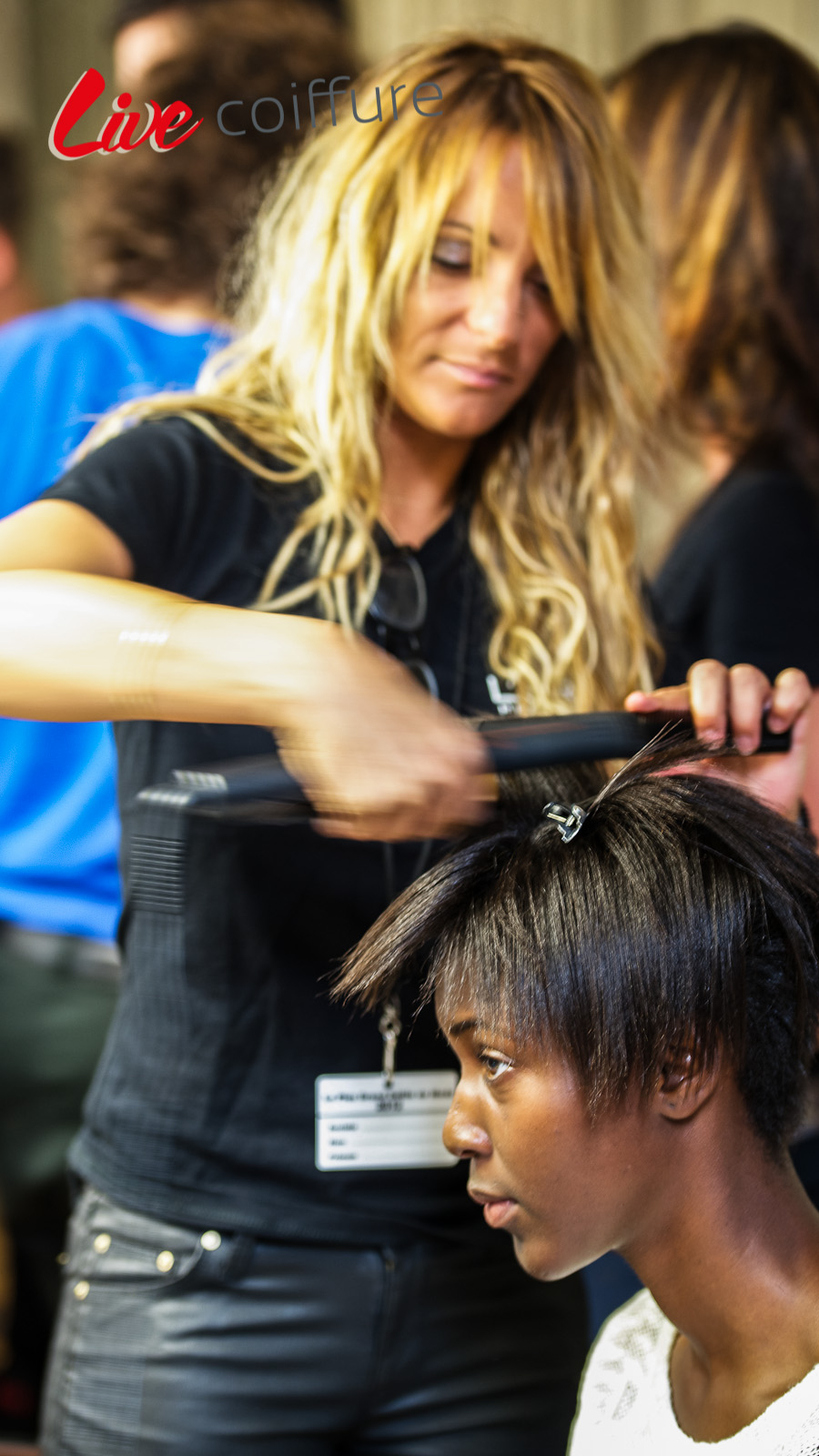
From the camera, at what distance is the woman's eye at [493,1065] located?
81cm

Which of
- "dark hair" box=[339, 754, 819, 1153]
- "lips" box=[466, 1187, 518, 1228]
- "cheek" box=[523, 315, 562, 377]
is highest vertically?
"cheek" box=[523, 315, 562, 377]

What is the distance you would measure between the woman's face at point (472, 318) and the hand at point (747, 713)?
0.28m

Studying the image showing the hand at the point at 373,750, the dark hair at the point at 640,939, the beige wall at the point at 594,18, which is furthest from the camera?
the beige wall at the point at 594,18

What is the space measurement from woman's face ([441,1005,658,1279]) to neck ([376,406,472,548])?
0.44 meters

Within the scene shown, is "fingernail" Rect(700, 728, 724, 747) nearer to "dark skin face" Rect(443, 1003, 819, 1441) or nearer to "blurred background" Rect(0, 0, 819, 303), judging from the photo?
"dark skin face" Rect(443, 1003, 819, 1441)

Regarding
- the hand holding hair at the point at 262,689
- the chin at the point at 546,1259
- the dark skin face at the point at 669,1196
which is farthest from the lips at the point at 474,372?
the chin at the point at 546,1259

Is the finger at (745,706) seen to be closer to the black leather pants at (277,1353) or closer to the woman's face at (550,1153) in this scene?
the woman's face at (550,1153)

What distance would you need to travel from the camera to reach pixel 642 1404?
0.92 m

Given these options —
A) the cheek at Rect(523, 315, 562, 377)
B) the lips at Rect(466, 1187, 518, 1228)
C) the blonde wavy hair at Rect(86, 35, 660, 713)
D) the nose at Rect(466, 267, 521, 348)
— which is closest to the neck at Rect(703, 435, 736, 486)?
the blonde wavy hair at Rect(86, 35, 660, 713)

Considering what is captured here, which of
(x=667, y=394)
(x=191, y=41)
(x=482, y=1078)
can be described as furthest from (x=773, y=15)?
(x=482, y=1078)

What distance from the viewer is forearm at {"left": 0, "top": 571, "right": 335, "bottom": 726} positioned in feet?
2.37

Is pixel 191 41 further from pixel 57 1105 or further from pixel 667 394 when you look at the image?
pixel 57 1105

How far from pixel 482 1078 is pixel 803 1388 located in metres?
0.24

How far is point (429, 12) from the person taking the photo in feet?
5.96
